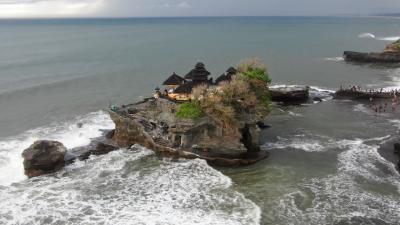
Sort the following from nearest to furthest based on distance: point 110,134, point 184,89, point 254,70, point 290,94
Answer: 1. point 184,89
2. point 254,70
3. point 110,134
4. point 290,94

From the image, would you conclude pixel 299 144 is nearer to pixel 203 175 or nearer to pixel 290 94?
pixel 203 175

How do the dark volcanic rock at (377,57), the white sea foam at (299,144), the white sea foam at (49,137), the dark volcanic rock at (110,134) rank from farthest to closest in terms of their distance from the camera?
the dark volcanic rock at (377,57)
the dark volcanic rock at (110,134)
the white sea foam at (299,144)
the white sea foam at (49,137)

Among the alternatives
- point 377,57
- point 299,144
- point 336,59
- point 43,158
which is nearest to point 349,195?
point 299,144

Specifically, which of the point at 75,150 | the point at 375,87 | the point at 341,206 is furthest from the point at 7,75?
the point at 341,206

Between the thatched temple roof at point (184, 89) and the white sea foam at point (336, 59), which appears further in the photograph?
the white sea foam at point (336, 59)

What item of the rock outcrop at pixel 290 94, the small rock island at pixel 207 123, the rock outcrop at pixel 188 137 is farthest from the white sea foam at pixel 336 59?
the rock outcrop at pixel 188 137

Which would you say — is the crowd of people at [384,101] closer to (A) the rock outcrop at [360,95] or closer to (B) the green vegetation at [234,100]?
(A) the rock outcrop at [360,95]
